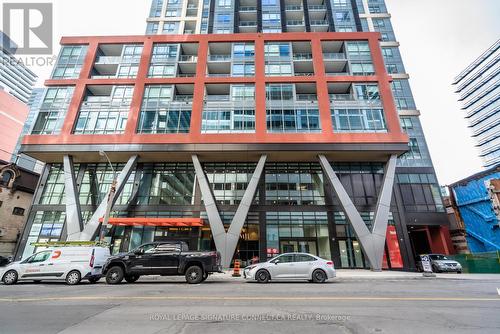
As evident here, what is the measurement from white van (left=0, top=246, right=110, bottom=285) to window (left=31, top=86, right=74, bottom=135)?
17532mm

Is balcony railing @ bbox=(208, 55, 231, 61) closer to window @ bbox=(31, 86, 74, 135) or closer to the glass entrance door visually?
window @ bbox=(31, 86, 74, 135)

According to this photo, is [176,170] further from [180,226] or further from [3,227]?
[3,227]

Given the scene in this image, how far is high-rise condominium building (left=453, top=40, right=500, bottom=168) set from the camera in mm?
71250

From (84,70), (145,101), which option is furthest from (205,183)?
(84,70)

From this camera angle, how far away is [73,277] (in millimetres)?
12117

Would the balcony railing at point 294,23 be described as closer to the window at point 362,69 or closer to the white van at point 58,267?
the window at point 362,69

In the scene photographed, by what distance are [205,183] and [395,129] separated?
65.0ft

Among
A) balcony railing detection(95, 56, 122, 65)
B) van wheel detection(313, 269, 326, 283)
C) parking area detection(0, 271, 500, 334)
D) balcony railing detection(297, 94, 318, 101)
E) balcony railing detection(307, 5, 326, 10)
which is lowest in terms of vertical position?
parking area detection(0, 271, 500, 334)

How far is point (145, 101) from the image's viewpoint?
26234mm

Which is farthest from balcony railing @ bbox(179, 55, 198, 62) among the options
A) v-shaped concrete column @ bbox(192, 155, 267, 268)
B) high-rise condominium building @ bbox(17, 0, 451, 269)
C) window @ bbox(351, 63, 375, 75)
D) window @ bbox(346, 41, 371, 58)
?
window @ bbox(351, 63, 375, 75)

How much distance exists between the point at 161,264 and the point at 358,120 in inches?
899

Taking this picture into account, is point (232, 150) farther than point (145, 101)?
No

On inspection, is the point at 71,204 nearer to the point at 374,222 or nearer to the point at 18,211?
the point at 18,211

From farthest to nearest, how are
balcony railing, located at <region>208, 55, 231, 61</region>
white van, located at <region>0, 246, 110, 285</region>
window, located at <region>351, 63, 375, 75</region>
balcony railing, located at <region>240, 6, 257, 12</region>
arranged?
balcony railing, located at <region>240, 6, 257, 12</region> → balcony railing, located at <region>208, 55, 231, 61</region> → window, located at <region>351, 63, 375, 75</region> → white van, located at <region>0, 246, 110, 285</region>
